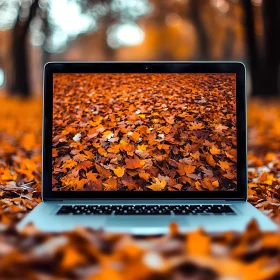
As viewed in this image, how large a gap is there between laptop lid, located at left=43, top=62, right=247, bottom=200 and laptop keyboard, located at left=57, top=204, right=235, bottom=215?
0.43ft

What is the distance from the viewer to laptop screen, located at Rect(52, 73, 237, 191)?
2.48 metres

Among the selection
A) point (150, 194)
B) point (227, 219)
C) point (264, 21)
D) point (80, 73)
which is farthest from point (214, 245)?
point (264, 21)

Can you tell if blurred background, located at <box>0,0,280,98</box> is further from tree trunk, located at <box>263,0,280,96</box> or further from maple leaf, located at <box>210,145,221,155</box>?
maple leaf, located at <box>210,145,221,155</box>

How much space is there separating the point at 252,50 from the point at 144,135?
1326cm

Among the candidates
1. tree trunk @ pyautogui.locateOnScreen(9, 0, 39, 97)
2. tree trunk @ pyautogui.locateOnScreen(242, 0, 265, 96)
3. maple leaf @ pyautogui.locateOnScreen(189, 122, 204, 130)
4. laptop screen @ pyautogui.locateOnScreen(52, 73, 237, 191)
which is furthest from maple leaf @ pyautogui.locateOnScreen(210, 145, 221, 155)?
tree trunk @ pyautogui.locateOnScreen(9, 0, 39, 97)

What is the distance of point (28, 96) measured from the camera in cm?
1939

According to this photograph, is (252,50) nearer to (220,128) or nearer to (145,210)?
(220,128)

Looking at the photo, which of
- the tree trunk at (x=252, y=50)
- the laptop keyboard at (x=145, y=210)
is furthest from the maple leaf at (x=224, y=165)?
the tree trunk at (x=252, y=50)

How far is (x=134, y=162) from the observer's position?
254cm

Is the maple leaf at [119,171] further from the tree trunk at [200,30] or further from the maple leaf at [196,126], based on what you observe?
the tree trunk at [200,30]

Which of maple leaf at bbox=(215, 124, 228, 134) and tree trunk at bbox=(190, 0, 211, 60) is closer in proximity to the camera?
maple leaf at bbox=(215, 124, 228, 134)

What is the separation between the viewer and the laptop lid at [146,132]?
2453 mm

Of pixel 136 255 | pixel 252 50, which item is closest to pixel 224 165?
pixel 136 255

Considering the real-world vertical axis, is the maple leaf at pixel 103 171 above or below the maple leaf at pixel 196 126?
below
